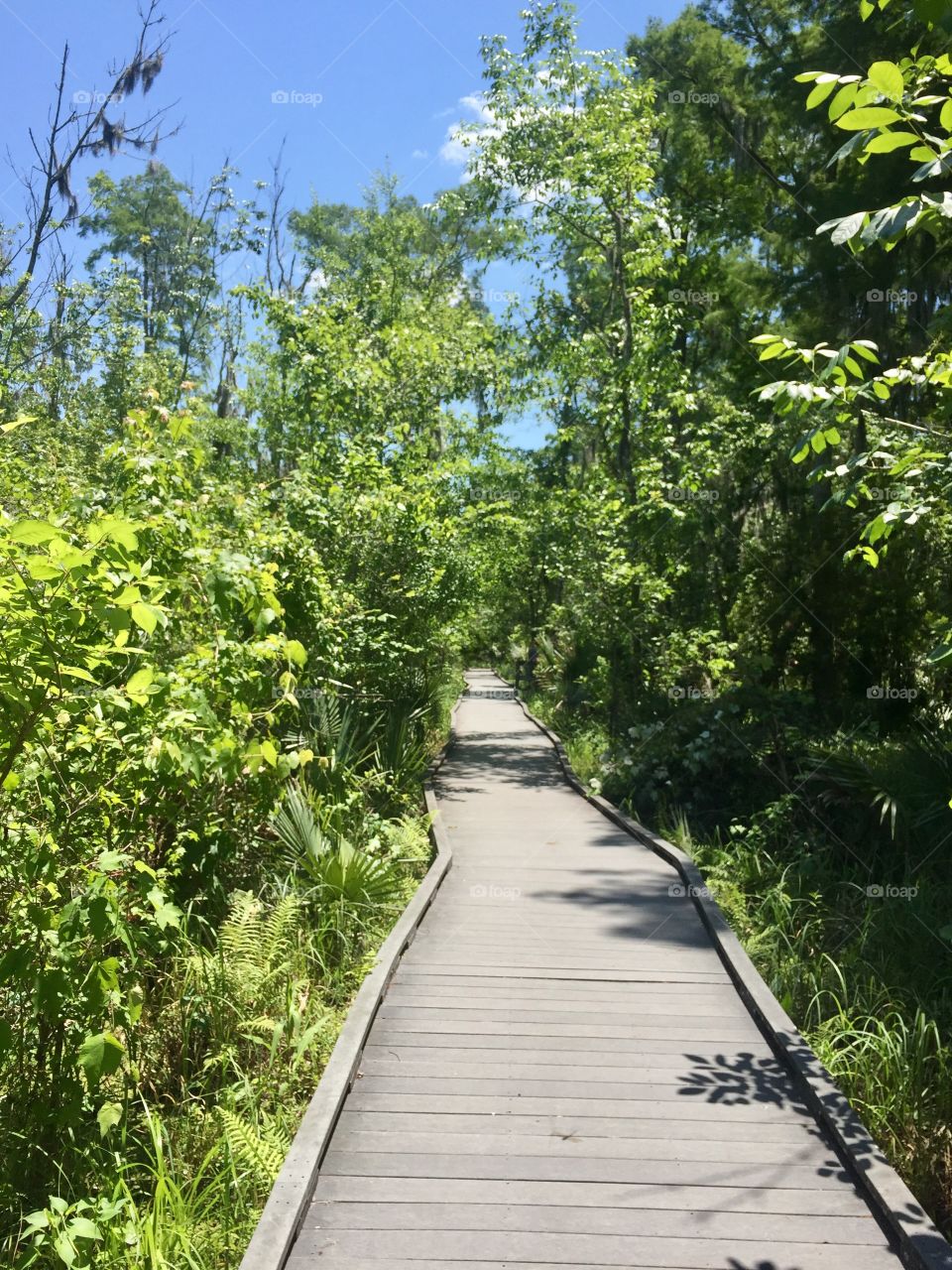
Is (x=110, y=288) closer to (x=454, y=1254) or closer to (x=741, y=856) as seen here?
(x=741, y=856)

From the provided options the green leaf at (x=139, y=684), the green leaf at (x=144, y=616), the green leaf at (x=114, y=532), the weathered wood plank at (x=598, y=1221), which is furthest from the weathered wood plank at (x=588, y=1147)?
the green leaf at (x=114, y=532)

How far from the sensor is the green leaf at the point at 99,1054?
392cm

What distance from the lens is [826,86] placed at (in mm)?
3041

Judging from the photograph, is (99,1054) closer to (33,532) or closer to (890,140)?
(33,532)

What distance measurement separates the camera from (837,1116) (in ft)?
14.2

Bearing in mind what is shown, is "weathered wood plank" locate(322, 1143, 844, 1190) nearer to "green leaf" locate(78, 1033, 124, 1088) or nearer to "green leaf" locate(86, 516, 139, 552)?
"green leaf" locate(78, 1033, 124, 1088)

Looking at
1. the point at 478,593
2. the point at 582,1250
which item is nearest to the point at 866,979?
the point at 582,1250

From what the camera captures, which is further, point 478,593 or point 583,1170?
point 478,593

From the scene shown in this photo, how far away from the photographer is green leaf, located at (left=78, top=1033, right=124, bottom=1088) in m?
3.92

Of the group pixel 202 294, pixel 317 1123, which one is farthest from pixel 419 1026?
pixel 202 294

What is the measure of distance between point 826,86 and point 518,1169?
12.6 feet

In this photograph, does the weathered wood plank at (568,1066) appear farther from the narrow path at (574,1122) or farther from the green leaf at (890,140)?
the green leaf at (890,140)

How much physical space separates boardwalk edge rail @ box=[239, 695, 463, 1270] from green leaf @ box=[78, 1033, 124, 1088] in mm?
758

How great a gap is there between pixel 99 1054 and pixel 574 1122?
1.94m
